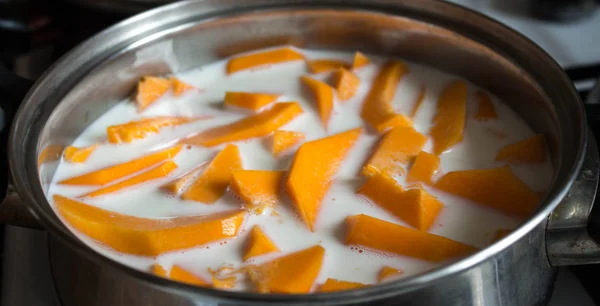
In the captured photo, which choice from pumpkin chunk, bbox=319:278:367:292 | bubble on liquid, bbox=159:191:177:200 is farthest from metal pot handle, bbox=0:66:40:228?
pumpkin chunk, bbox=319:278:367:292

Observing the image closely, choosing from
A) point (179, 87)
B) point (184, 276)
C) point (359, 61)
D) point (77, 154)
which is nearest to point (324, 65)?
point (359, 61)

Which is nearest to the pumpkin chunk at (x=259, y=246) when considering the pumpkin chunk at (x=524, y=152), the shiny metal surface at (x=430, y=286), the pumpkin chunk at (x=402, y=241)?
the pumpkin chunk at (x=402, y=241)

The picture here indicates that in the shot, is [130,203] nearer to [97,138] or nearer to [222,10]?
[97,138]

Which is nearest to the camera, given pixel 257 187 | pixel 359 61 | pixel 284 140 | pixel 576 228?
pixel 576 228

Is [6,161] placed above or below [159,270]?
above

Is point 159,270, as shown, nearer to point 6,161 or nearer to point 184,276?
point 184,276

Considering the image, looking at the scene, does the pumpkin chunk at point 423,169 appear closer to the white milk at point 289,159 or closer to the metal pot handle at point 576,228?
the white milk at point 289,159

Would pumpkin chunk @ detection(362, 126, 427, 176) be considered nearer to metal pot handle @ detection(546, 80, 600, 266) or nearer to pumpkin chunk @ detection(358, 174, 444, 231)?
pumpkin chunk @ detection(358, 174, 444, 231)

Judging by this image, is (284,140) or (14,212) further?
(284,140)
